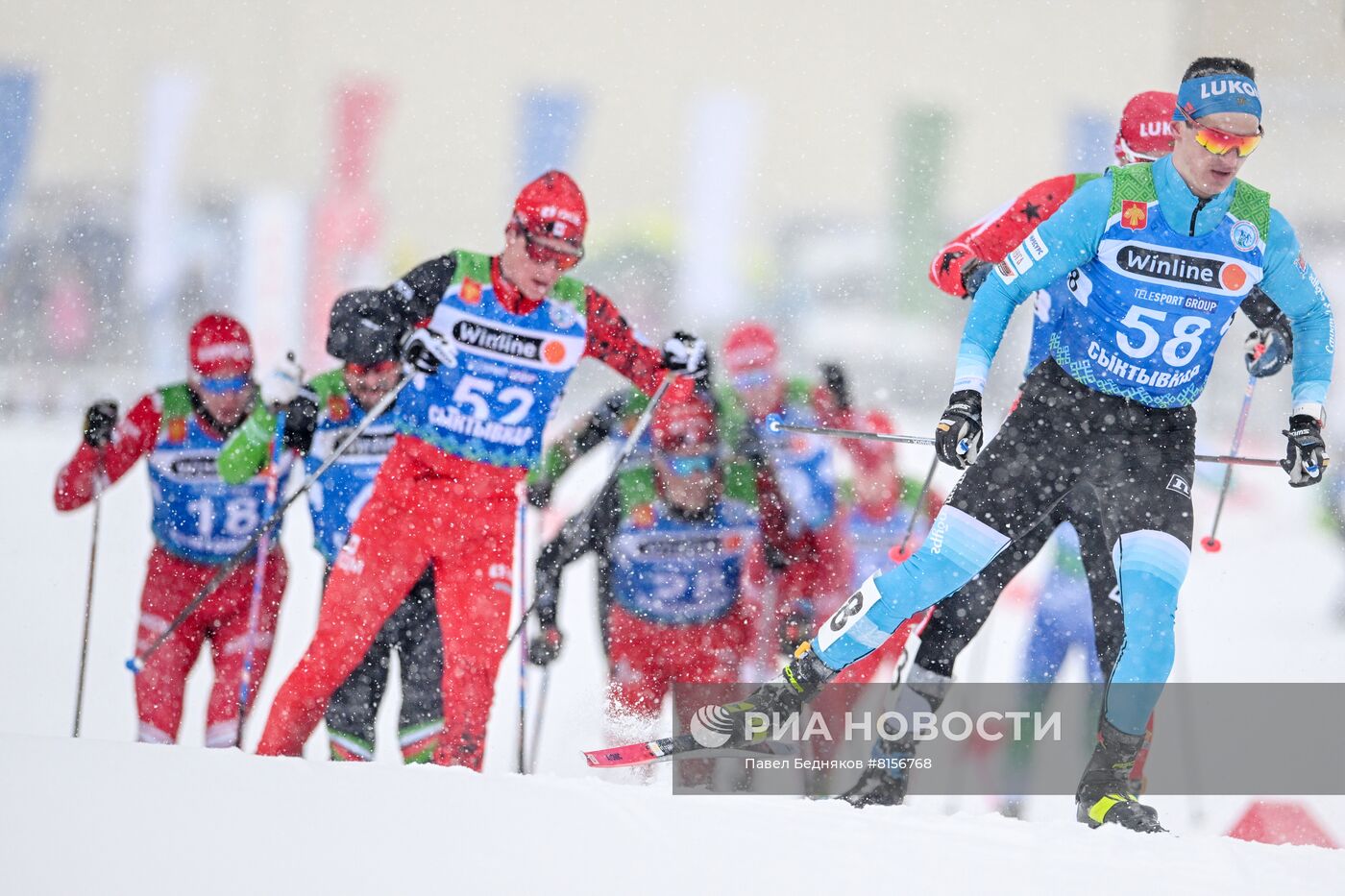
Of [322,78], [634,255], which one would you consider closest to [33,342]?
[322,78]

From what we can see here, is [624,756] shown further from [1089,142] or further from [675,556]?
[1089,142]

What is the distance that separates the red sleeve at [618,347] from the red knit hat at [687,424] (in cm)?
59

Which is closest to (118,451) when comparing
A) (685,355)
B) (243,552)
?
(243,552)

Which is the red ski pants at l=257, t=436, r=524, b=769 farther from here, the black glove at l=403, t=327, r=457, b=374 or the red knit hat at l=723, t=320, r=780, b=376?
the red knit hat at l=723, t=320, r=780, b=376

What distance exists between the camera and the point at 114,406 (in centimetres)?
546

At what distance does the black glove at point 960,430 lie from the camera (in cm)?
344

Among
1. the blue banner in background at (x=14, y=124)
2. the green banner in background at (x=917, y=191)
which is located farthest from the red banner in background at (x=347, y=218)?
the green banner in background at (x=917, y=191)

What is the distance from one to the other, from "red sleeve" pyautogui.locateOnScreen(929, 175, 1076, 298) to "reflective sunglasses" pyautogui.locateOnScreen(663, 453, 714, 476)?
152 cm

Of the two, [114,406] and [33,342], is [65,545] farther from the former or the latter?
[33,342]

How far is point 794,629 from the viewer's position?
207 inches

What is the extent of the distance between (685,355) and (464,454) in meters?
0.76

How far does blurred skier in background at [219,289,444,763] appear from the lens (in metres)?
4.96

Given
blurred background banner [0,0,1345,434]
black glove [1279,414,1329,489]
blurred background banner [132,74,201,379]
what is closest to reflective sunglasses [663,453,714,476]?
black glove [1279,414,1329,489]

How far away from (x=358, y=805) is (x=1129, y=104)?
2.78 m
